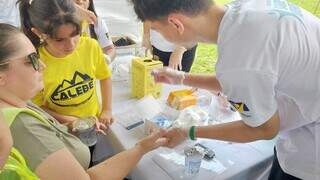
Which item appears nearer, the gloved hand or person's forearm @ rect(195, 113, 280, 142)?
person's forearm @ rect(195, 113, 280, 142)

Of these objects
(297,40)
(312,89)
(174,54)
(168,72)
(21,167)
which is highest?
(297,40)

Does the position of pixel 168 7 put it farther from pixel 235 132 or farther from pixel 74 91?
pixel 74 91

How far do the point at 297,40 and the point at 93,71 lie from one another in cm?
99

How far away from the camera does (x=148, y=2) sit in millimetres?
927

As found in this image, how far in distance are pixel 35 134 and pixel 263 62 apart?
686 mm

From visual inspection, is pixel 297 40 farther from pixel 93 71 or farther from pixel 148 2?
pixel 93 71

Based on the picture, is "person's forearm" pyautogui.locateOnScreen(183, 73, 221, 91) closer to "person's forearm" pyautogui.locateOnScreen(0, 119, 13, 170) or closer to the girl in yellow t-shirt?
the girl in yellow t-shirt

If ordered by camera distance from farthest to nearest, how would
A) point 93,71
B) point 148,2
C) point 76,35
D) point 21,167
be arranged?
point 93,71 < point 76,35 < point 148,2 < point 21,167

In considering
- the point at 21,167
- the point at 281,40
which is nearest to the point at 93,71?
the point at 21,167

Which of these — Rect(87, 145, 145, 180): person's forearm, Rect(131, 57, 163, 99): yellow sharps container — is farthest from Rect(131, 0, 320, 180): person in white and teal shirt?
Rect(131, 57, 163, 99): yellow sharps container

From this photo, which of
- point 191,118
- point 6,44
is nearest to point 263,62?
point 191,118

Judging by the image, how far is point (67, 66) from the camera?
1.49m

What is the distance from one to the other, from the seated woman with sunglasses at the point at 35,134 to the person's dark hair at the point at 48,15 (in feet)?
0.82

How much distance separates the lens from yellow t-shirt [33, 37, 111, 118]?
4.81 ft
